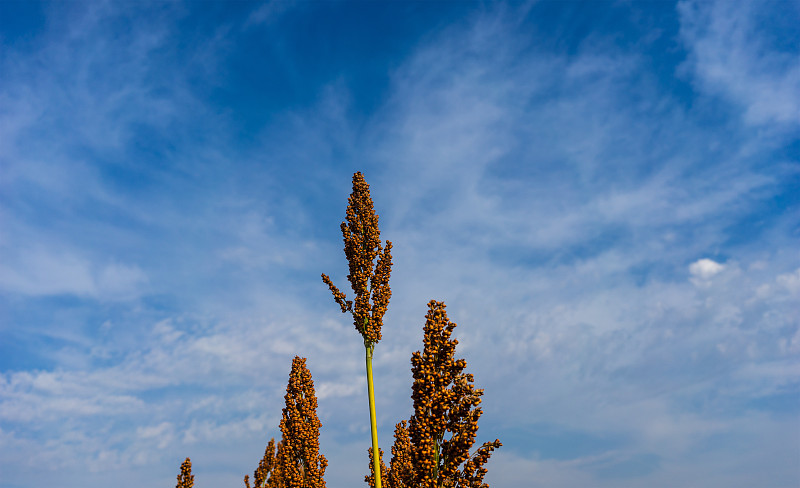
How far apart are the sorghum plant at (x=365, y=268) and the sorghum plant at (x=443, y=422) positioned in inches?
185

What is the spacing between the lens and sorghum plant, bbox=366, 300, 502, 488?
1367 centimetres

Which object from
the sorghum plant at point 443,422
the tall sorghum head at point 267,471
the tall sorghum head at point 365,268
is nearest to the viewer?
the sorghum plant at point 443,422

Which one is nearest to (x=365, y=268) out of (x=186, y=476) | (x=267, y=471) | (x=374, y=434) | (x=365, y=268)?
(x=365, y=268)

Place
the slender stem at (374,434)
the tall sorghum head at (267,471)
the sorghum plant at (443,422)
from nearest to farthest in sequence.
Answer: the sorghum plant at (443,422)
the slender stem at (374,434)
the tall sorghum head at (267,471)

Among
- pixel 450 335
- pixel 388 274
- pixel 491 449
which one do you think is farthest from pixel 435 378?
pixel 388 274

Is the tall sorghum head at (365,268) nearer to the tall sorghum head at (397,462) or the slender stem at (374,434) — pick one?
the slender stem at (374,434)

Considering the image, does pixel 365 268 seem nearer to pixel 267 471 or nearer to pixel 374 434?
pixel 374 434

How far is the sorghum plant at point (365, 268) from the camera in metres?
19.1

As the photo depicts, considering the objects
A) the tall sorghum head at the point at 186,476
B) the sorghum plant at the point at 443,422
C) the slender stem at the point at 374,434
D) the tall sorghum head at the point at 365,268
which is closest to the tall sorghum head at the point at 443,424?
the sorghum plant at the point at 443,422

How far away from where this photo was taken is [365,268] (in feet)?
64.8

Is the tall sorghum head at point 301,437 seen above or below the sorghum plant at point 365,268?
below

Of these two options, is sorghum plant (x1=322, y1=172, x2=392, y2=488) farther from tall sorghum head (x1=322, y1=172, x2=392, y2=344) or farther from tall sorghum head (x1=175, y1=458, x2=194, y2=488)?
tall sorghum head (x1=175, y1=458, x2=194, y2=488)

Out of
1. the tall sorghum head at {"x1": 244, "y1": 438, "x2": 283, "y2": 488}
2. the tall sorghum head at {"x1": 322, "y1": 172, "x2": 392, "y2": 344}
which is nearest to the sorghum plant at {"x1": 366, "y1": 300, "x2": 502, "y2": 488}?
the tall sorghum head at {"x1": 322, "y1": 172, "x2": 392, "y2": 344}

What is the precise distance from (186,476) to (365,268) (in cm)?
1039
